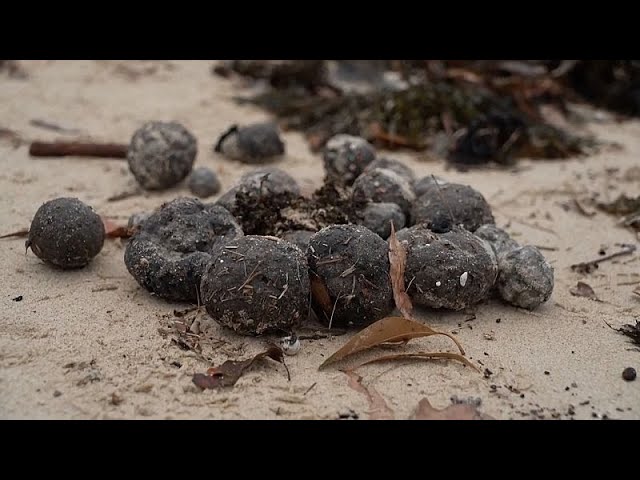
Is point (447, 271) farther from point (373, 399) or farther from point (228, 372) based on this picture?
point (228, 372)

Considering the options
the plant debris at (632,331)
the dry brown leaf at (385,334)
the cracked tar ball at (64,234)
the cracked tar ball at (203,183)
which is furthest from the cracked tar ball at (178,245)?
the plant debris at (632,331)

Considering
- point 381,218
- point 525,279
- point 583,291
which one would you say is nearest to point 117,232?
point 381,218

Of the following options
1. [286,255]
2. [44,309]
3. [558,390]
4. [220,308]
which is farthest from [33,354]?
[558,390]

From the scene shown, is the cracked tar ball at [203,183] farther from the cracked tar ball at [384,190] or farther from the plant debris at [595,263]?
the plant debris at [595,263]

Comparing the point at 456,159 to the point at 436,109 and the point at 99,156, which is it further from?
the point at 99,156

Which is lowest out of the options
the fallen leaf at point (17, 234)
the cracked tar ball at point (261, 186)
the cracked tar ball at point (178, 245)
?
the fallen leaf at point (17, 234)

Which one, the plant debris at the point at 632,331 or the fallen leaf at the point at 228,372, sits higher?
the plant debris at the point at 632,331
